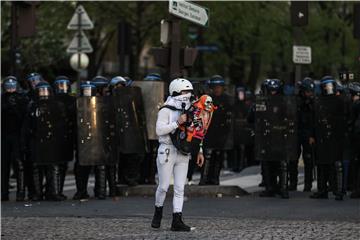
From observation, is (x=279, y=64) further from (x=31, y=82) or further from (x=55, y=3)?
(x=31, y=82)

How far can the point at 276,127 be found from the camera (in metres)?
14.0

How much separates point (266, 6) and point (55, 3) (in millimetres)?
7457

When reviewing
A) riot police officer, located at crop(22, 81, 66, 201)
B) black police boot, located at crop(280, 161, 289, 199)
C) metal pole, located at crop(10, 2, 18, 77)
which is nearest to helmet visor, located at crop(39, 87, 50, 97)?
riot police officer, located at crop(22, 81, 66, 201)

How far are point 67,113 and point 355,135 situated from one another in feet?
14.0

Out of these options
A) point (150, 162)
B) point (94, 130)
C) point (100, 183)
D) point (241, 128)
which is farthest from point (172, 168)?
point (241, 128)

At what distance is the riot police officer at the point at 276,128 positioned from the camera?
45.7ft

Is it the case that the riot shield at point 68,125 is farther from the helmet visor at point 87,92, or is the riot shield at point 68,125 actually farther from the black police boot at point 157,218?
the black police boot at point 157,218

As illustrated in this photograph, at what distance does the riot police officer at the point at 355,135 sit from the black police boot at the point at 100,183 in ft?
12.2

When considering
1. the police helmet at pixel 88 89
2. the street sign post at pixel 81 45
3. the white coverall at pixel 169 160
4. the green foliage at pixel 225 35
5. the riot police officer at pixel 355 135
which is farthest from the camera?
the green foliage at pixel 225 35

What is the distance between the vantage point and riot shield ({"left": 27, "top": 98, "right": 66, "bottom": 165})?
1364 centimetres

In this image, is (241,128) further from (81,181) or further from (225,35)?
(225,35)

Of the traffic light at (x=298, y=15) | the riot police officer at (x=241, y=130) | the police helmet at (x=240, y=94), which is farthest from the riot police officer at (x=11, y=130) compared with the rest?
the police helmet at (x=240, y=94)

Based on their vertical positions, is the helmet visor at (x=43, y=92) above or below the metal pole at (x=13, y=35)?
below

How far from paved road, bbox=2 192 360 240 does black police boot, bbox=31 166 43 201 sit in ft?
1.38
